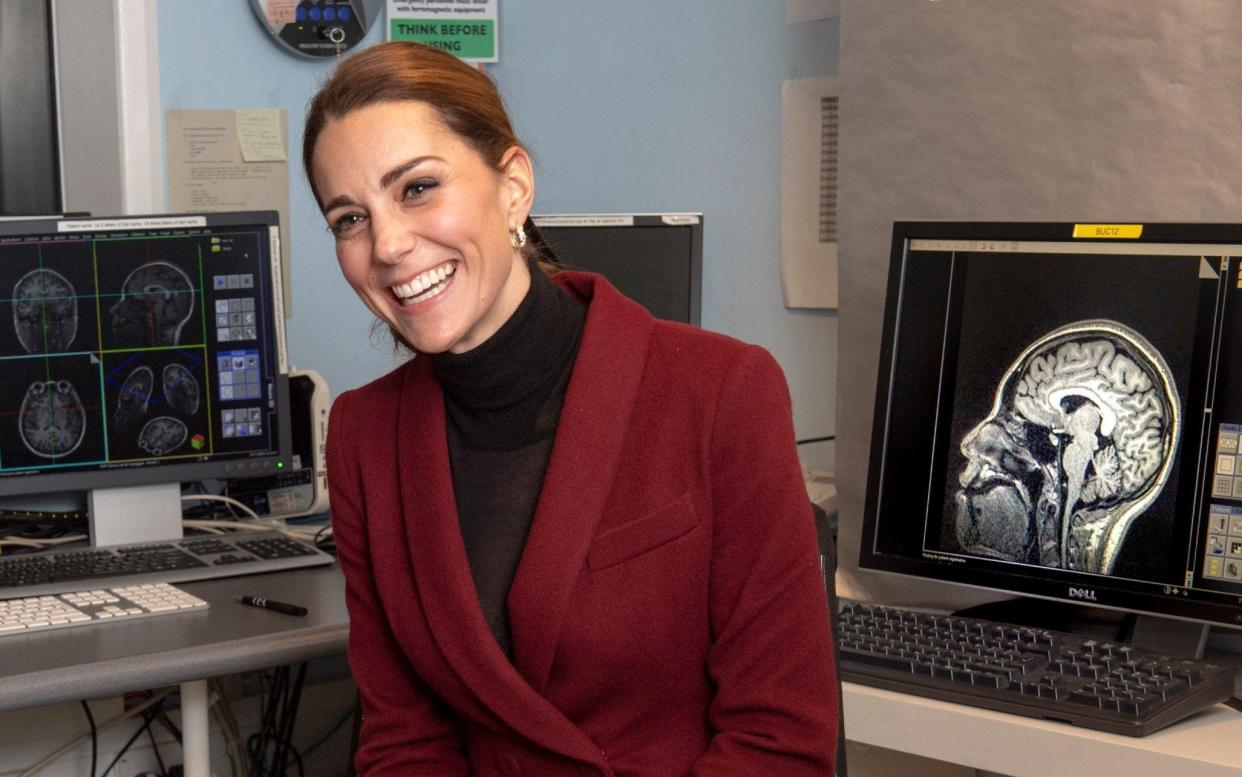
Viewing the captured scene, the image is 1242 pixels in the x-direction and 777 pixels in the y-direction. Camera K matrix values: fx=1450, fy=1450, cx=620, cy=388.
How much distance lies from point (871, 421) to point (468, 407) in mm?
703

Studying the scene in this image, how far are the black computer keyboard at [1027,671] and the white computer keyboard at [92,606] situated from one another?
75cm

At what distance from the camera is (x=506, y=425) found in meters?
1.29

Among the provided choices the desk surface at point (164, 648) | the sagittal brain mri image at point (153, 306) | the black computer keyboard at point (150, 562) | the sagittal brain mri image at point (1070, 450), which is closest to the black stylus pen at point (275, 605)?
the desk surface at point (164, 648)

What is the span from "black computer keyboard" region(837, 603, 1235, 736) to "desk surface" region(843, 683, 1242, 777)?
1 centimetres

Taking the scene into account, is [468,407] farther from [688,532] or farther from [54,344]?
[54,344]

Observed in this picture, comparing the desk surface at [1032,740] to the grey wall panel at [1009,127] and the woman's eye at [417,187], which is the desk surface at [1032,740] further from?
the woman's eye at [417,187]

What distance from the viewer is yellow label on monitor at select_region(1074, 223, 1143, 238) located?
5.04 feet

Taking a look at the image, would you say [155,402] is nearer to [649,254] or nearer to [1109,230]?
[649,254]

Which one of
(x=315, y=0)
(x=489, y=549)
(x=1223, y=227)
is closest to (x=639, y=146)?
(x=315, y=0)

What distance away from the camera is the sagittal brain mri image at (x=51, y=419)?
73.1 inches

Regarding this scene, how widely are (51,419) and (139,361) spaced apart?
0.13m

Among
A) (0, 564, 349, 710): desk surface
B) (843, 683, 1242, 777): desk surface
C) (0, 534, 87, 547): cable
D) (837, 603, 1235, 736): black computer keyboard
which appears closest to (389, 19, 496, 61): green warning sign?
(0, 534, 87, 547): cable

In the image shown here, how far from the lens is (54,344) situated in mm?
1869

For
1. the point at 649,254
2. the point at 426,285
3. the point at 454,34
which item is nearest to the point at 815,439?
the point at 649,254
